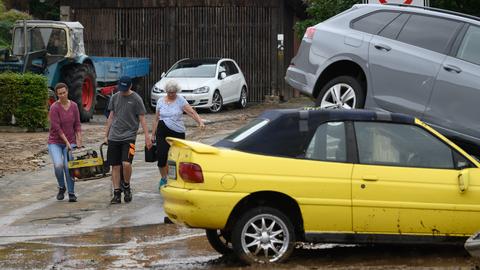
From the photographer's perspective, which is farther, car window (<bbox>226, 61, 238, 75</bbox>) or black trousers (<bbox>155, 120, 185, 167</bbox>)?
car window (<bbox>226, 61, 238, 75</bbox>)

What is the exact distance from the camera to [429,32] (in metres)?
11.1

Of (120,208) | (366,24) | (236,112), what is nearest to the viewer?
(366,24)

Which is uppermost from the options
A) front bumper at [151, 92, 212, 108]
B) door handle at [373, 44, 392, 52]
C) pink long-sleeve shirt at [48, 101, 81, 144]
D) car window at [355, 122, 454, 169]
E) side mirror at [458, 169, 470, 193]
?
door handle at [373, 44, 392, 52]

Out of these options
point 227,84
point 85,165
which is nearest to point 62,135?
point 85,165

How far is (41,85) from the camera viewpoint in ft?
67.9

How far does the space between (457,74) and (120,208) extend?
4759mm

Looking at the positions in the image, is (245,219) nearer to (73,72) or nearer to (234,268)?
(234,268)

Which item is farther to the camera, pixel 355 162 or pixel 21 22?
pixel 21 22

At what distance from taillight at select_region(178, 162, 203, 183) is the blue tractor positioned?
1425 cm

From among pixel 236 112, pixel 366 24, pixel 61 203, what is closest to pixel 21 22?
pixel 236 112

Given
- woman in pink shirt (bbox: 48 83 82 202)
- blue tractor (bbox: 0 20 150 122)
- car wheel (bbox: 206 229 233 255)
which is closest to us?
car wheel (bbox: 206 229 233 255)

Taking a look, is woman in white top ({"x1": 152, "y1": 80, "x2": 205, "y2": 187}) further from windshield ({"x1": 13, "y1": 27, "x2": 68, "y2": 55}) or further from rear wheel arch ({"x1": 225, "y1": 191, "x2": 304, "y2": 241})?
windshield ({"x1": 13, "y1": 27, "x2": 68, "y2": 55})

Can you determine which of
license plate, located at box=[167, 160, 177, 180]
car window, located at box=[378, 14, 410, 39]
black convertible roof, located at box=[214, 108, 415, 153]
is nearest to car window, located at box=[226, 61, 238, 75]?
car window, located at box=[378, 14, 410, 39]

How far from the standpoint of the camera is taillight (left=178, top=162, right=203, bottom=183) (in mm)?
8609
